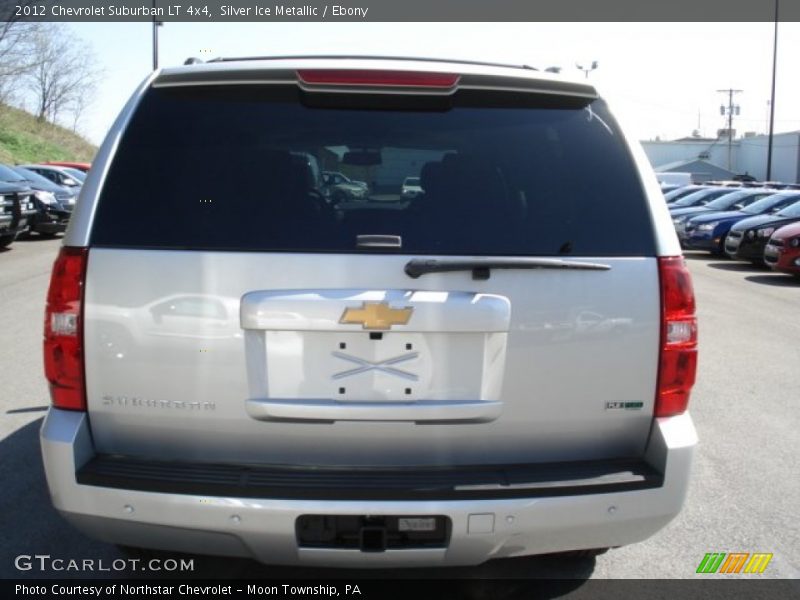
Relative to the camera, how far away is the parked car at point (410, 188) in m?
3.12

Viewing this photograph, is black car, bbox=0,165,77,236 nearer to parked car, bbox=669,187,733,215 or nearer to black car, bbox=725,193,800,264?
black car, bbox=725,193,800,264

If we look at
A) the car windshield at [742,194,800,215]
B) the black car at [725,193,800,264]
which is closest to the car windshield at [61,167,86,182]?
the black car at [725,193,800,264]

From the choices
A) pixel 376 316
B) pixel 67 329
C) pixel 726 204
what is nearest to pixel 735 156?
pixel 726 204

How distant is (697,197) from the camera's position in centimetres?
2611

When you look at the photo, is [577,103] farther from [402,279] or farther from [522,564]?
[522,564]

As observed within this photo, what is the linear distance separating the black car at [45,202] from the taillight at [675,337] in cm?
1702

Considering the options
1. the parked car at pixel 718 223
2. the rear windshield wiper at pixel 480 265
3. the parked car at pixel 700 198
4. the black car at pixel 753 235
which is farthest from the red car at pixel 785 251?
the rear windshield wiper at pixel 480 265

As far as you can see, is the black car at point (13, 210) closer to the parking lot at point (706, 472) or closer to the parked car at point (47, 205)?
the parked car at point (47, 205)

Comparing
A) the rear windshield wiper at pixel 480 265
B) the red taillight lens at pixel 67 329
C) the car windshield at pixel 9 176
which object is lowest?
the car windshield at pixel 9 176

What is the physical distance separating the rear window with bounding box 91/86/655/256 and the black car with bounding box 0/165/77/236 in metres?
16.2

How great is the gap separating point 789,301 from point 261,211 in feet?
39.0

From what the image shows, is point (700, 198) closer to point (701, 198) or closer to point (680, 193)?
point (701, 198)

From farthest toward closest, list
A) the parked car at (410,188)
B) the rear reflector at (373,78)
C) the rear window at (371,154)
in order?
1. the parked car at (410,188)
2. the rear reflector at (373,78)
3. the rear window at (371,154)

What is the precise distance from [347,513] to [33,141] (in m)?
49.8
